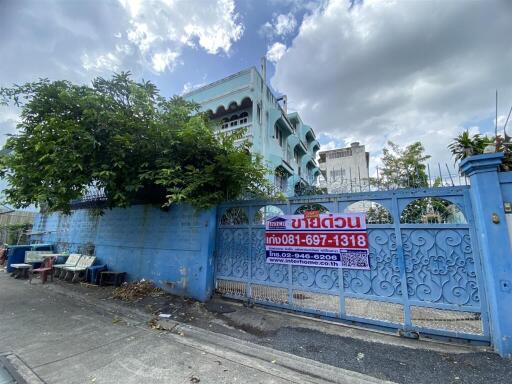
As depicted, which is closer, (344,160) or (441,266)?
(441,266)

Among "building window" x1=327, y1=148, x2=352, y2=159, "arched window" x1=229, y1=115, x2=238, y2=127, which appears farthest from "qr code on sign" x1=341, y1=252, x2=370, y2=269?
"building window" x1=327, y1=148, x2=352, y2=159

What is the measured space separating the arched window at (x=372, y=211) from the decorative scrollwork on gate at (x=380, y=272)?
21 cm

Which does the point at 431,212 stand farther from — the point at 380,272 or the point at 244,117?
the point at 244,117

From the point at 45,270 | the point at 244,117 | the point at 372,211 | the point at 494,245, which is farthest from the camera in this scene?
the point at 244,117

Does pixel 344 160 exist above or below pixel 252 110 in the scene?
above

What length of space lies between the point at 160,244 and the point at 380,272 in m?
5.44

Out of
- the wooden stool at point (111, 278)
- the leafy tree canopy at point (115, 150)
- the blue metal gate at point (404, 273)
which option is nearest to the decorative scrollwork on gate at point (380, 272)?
the blue metal gate at point (404, 273)

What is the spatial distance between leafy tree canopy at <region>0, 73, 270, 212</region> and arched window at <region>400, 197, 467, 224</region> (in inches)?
122

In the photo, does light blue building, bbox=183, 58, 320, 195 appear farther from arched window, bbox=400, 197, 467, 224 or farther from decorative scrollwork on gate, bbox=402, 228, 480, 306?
decorative scrollwork on gate, bbox=402, 228, 480, 306

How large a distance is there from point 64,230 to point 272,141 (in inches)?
425

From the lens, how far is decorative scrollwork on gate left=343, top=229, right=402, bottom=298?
392 centimetres

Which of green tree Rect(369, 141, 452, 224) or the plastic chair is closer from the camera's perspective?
green tree Rect(369, 141, 452, 224)

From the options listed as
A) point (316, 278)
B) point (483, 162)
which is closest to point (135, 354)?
point (316, 278)

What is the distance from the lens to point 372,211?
171 inches
